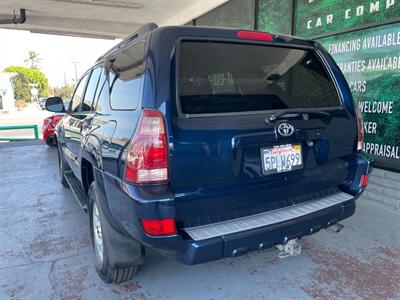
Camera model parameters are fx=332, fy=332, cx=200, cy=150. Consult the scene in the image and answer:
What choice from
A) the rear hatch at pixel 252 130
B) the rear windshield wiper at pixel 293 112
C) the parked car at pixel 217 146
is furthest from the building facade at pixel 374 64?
the rear windshield wiper at pixel 293 112

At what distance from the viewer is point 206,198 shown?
200 cm

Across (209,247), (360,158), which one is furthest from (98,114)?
(360,158)

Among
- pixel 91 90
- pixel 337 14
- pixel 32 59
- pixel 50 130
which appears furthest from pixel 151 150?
pixel 32 59

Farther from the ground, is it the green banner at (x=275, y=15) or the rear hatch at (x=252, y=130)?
the green banner at (x=275, y=15)

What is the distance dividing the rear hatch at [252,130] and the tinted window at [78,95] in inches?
88.6

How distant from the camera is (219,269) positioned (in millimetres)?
Result: 2834

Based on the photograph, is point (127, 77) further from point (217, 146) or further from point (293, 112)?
point (293, 112)

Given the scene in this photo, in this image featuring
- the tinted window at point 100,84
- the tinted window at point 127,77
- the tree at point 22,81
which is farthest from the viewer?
the tree at point 22,81

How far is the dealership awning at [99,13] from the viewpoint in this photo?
28.5 ft

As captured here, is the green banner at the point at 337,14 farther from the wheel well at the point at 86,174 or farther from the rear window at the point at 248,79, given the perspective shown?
the wheel well at the point at 86,174

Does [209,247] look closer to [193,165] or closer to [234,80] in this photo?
[193,165]

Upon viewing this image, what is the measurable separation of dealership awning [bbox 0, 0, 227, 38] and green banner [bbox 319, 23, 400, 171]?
4.07m

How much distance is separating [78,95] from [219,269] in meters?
2.77

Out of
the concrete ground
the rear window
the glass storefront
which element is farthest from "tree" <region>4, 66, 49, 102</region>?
the rear window
